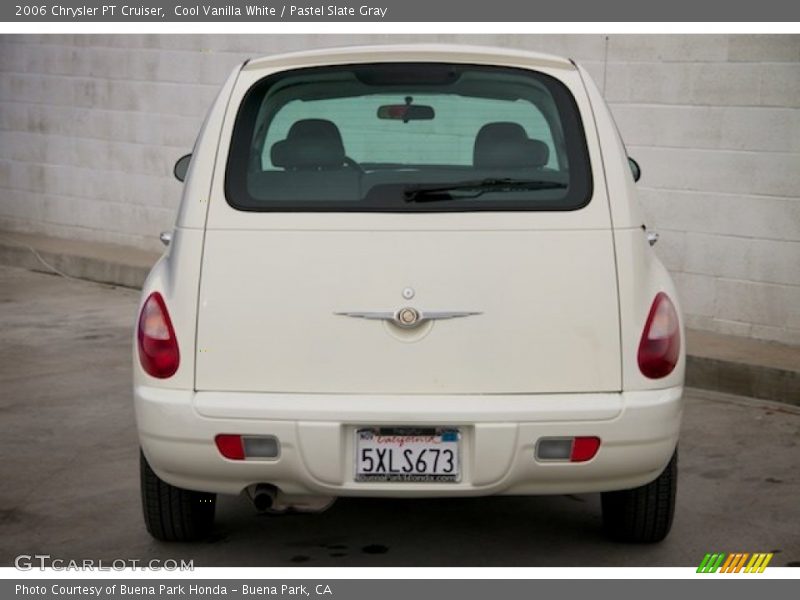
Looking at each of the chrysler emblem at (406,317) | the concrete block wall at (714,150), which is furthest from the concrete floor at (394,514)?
the concrete block wall at (714,150)

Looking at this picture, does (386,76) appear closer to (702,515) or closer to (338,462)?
(338,462)

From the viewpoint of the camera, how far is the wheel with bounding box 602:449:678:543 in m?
→ 5.31

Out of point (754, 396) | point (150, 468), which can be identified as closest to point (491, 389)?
point (150, 468)

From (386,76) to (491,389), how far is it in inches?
49.7

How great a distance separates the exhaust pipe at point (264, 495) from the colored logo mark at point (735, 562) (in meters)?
1.42

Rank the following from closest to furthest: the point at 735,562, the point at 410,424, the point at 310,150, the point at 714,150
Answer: the point at 410,424 → the point at 735,562 → the point at 310,150 → the point at 714,150

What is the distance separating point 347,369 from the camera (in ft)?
15.8

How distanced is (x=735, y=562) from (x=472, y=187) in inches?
60.7

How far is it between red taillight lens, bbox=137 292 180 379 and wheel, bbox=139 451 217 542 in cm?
44

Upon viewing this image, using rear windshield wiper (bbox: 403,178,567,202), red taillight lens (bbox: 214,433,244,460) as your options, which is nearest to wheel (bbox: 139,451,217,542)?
red taillight lens (bbox: 214,433,244,460)

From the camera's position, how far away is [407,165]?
5.88 metres

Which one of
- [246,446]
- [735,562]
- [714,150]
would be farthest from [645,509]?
[714,150]

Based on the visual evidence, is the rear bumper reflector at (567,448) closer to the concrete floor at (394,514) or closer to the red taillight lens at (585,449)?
the red taillight lens at (585,449)

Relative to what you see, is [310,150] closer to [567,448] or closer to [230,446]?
[230,446]
